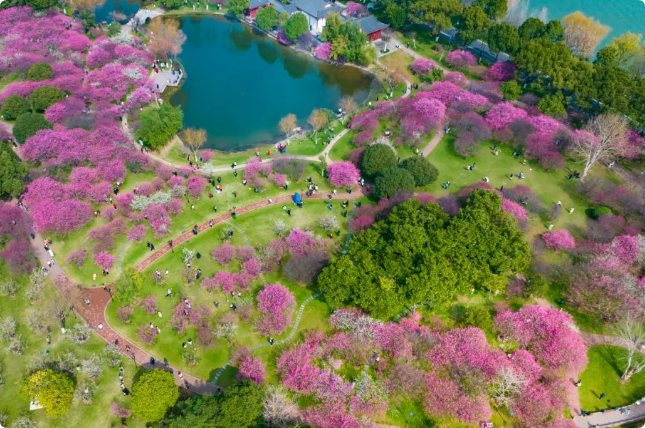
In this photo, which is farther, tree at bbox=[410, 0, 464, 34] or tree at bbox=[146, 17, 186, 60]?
tree at bbox=[410, 0, 464, 34]

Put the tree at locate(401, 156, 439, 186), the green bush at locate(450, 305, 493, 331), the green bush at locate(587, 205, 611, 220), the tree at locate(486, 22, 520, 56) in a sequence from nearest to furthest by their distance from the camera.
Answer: the green bush at locate(450, 305, 493, 331) < the green bush at locate(587, 205, 611, 220) < the tree at locate(401, 156, 439, 186) < the tree at locate(486, 22, 520, 56)

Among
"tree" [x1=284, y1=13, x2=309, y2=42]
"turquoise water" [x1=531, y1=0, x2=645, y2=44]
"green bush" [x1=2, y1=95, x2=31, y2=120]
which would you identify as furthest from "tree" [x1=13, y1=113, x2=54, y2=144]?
"turquoise water" [x1=531, y1=0, x2=645, y2=44]

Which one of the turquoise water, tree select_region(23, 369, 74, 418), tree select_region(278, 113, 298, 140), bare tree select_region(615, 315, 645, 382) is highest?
the turquoise water

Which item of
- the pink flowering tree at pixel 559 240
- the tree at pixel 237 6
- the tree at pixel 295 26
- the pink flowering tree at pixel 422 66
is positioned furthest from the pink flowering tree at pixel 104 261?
the tree at pixel 237 6

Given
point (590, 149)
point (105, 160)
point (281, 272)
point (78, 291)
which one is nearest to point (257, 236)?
point (281, 272)

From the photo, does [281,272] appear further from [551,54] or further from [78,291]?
[551,54]

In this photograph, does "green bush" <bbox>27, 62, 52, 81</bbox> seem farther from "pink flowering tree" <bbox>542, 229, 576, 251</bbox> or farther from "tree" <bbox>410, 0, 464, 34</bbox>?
"pink flowering tree" <bbox>542, 229, 576, 251</bbox>

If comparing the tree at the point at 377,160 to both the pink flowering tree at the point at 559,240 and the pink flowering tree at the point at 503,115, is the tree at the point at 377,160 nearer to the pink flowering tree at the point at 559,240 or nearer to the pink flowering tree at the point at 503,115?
the pink flowering tree at the point at 503,115
